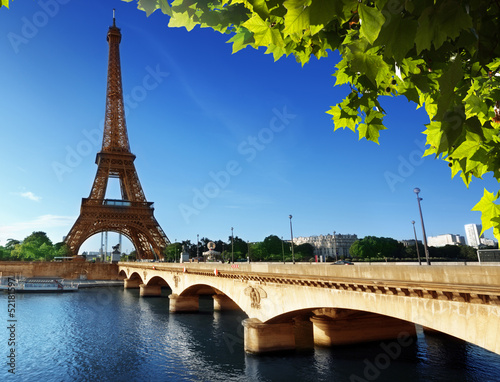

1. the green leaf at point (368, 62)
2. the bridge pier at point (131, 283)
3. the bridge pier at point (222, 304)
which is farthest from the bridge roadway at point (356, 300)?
the bridge pier at point (131, 283)

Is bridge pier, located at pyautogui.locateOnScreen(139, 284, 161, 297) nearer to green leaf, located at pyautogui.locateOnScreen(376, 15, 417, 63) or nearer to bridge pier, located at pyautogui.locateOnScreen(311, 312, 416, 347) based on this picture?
bridge pier, located at pyautogui.locateOnScreen(311, 312, 416, 347)

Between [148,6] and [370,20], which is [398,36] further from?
[148,6]

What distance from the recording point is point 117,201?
80500 mm

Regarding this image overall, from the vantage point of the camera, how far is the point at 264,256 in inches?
3853

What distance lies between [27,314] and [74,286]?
96.8 feet

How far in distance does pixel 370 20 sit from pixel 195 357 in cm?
2617

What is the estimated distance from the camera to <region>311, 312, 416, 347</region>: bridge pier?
2536cm

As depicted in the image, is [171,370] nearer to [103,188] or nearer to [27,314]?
[27,314]

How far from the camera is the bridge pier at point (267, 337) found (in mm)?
22625

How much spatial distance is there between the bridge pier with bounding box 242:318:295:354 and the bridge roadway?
63 mm

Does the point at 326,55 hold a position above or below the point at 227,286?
above

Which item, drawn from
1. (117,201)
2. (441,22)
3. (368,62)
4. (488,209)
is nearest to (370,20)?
(441,22)

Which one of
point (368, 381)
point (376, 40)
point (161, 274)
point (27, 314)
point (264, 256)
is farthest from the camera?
point (264, 256)

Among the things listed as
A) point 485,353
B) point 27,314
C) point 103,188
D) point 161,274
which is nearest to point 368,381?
point 485,353
